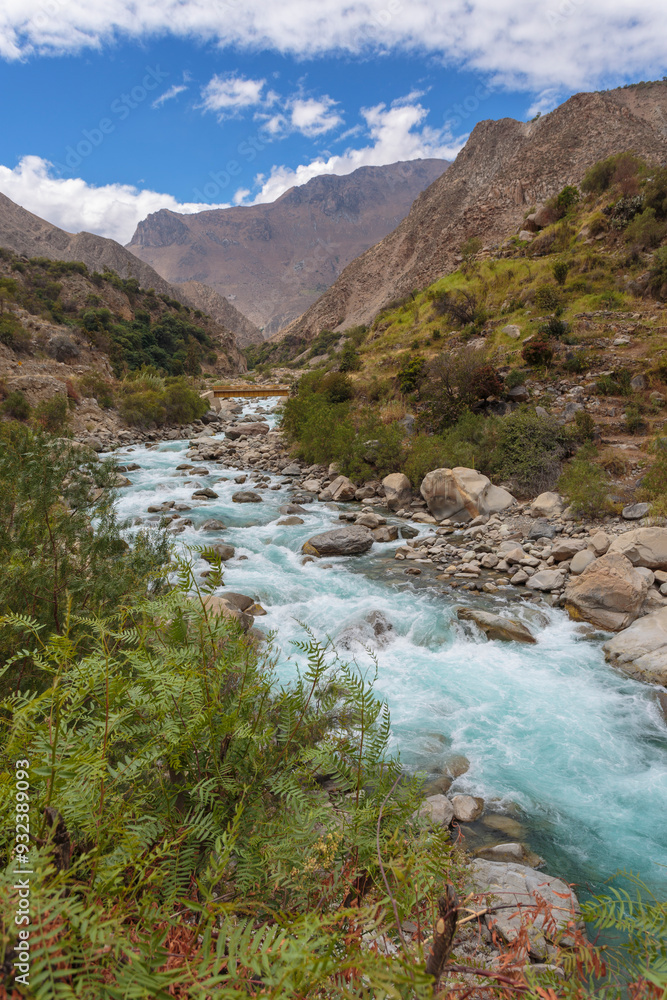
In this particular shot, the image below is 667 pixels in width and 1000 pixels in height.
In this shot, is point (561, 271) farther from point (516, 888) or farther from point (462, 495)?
point (516, 888)

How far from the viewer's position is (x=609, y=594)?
22.8 ft

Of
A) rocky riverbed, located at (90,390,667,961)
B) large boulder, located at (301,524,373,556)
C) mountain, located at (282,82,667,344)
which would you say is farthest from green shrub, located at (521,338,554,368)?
mountain, located at (282,82,667,344)

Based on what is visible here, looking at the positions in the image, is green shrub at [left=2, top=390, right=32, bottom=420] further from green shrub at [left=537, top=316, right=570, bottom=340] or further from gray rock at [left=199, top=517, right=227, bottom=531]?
green shrub at [left=537, top=316, right=570, bottom=340]

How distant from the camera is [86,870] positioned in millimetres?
1315

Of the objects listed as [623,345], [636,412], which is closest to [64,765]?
[636,412]

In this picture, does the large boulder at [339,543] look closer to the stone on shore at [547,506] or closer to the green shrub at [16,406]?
the stone on shore at [547,506]

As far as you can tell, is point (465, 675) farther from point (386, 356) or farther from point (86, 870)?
point (386, 356)

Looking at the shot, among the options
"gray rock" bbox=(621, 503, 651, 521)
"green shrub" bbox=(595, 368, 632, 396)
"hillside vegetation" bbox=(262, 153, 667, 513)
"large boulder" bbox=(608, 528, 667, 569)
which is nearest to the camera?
"large boulder" bbox=(608, 528, 667, 569)

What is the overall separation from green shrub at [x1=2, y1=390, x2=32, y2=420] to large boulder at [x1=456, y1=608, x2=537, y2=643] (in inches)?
707

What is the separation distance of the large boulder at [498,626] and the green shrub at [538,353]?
11.2 meters

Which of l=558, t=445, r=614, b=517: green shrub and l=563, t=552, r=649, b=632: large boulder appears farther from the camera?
l=558, t=445, r=614, b=517: green shrub

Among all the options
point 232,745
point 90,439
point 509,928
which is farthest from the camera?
point 90,439

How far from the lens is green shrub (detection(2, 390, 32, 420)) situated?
17219 mm

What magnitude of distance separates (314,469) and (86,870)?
1553cm
